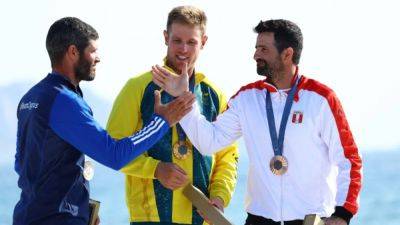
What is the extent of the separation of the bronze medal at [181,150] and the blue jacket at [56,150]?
2.49 ft

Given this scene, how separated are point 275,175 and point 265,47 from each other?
2.39 feet

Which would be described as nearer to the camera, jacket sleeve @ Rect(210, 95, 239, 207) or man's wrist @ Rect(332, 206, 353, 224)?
man's wrist @ Rect(332, 206, 353, 224)

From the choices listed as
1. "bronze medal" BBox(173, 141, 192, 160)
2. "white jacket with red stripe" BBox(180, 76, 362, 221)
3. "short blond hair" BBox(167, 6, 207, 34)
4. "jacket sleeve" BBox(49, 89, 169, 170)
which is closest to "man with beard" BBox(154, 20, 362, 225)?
"white jacket with red stripe" BBox(180, 76, 362, 221)

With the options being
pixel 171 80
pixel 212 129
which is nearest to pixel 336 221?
pixel 212 129

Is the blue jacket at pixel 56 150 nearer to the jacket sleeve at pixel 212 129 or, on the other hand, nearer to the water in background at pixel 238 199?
the jacket sleeve at pixel 212 129

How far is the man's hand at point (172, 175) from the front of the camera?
5.32m

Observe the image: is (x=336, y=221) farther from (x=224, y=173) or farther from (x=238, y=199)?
(x=238, y=199)

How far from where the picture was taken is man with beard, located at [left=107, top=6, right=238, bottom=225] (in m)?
5.45

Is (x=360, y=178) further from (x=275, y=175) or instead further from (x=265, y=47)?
(x=265, y=47)

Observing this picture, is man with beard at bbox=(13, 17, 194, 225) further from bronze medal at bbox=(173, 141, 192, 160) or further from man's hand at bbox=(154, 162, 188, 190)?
bronze medal at bbox=(173, 141, 192, 160)

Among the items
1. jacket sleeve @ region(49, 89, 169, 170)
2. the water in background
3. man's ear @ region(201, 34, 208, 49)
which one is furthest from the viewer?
the water in background

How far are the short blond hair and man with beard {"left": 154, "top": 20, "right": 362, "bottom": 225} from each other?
41 centimetres

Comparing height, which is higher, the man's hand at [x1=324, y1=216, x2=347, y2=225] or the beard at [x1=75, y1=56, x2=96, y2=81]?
the beard at [x1=75, y1=56, x2=96, y2=81]

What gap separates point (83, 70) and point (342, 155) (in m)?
1.41
